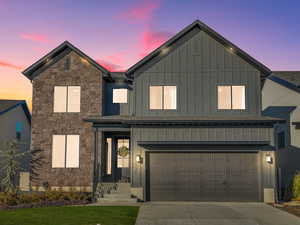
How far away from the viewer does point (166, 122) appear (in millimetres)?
20328

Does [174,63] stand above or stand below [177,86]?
above

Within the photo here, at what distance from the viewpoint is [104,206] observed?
1795cm

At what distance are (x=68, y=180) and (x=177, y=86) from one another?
9021 millimetres

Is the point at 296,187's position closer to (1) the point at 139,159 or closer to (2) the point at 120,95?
(1) the point at 139,159

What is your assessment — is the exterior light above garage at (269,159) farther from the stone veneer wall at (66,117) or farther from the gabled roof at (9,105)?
the gabled roof at (9,105)

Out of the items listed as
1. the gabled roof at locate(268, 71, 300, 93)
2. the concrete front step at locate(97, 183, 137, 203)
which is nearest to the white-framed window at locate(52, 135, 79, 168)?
the concrete front step at locate(97, 183, 137, 203)

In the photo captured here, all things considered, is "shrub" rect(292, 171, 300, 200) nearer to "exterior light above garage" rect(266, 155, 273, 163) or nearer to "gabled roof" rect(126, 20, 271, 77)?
"exterior light above garage" rect(266, 155, 273, 163)

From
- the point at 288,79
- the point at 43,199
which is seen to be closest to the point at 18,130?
the point at 43,199

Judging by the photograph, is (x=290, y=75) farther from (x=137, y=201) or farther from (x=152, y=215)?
(x=152, y=215)

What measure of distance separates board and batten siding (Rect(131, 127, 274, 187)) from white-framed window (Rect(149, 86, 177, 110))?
1.91 metres

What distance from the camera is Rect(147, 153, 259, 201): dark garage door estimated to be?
20.7m

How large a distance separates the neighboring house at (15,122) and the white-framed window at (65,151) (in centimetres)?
681

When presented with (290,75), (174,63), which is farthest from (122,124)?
(290,75)

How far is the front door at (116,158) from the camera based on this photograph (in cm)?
2536
